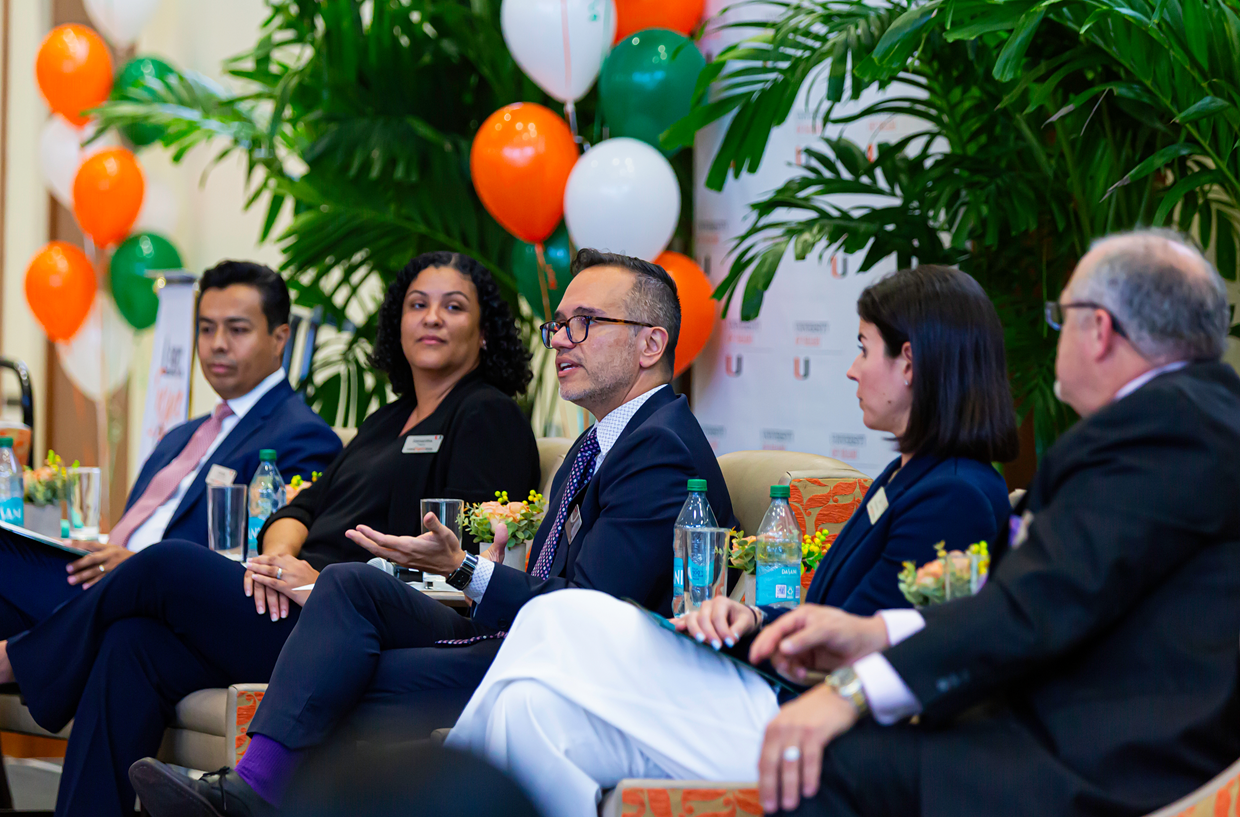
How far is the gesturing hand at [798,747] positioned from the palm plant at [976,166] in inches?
64.0

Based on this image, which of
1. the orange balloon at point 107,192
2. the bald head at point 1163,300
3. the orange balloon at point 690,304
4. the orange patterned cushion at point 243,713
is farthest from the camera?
the orange balloon at point 107,192

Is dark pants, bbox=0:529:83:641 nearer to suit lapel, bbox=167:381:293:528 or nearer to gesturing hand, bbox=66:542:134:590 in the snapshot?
gesturing hand, bbox=66:542:134:590

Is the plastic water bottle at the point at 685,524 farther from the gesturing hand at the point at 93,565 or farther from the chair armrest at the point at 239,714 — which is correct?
the gesturing hand at the point at 93,565

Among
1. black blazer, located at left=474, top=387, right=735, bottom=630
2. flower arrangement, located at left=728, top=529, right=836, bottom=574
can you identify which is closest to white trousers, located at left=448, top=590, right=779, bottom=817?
black blazer, located at left=474, top=387, right=735, bottom=630

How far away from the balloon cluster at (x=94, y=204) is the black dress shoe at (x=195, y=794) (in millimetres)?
4196

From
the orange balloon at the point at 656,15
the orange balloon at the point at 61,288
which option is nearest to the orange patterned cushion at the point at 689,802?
the orange balloon at the point at 656,15

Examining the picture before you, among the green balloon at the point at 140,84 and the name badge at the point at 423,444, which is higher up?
the green balloon at the point at 140,84

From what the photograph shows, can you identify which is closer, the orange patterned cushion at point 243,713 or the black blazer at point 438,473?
the orange patterned cushion at point 243,713

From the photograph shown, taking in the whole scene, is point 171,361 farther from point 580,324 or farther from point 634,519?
point 634,519

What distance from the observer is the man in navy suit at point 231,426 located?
3.62 m

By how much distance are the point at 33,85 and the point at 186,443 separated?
4.11m

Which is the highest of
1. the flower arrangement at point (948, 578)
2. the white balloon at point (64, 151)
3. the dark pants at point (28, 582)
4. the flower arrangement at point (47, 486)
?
the white balloon at point (64, 151)

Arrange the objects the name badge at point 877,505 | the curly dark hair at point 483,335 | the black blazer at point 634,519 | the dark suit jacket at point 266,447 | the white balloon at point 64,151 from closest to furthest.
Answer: the name badge at point 877,505 < the black blazer at point 634,519 < the curly dark hair at point 483,335 < the dark suit jacket at point 266,447 < the white balloon at point 64,151

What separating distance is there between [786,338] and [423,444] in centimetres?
173
